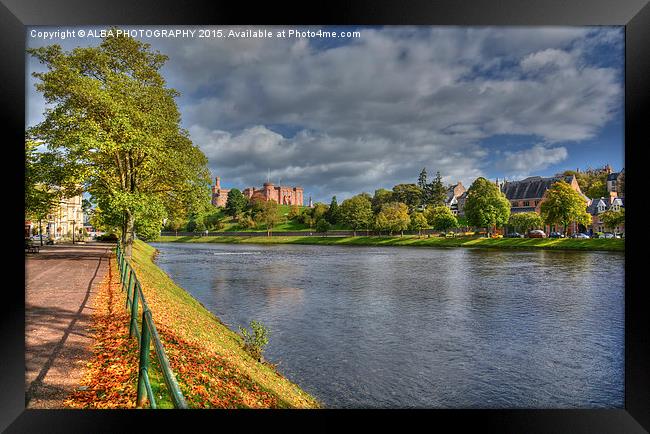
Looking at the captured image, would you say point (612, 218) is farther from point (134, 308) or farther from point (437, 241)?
point (134, 308)

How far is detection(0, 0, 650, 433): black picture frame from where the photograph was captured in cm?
591

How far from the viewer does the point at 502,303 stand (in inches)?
594

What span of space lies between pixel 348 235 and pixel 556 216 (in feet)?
111

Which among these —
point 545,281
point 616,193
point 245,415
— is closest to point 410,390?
point 245,415

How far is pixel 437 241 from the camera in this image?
52438 millimetres

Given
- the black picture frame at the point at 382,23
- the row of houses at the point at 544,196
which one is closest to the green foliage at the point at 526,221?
the row of houses at the point at 544,196

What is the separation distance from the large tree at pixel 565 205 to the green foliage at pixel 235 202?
151ft

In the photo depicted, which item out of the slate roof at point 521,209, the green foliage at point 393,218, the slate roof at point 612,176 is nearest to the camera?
the slate roof at point 612,176

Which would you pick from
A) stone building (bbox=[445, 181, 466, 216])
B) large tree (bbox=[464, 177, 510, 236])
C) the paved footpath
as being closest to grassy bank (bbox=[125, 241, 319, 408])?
the paved footpath

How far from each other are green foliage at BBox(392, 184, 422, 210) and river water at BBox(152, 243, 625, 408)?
49303mm

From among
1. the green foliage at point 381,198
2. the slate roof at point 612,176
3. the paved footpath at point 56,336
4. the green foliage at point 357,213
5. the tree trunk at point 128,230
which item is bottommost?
the paved footpath at point 56,336

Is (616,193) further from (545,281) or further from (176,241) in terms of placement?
(176,241)

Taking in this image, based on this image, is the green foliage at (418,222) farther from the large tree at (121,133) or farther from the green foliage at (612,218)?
Result: the large tree at (121,133)

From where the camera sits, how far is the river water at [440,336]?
305 inches
